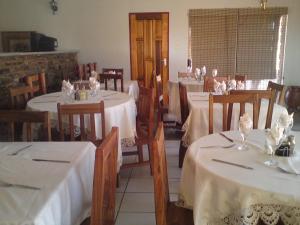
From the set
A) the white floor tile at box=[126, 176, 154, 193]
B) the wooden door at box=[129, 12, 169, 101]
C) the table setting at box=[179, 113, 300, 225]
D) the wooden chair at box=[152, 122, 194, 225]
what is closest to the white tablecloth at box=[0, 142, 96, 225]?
the wooden chair at box=[152, 122, 194, 225]

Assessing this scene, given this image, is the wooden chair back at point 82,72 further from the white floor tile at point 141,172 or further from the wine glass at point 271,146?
the wine glass at point 271,146

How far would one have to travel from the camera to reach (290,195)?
1240 mm

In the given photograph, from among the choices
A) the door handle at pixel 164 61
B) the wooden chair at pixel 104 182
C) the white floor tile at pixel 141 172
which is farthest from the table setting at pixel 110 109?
the door handle at pixel 164 61

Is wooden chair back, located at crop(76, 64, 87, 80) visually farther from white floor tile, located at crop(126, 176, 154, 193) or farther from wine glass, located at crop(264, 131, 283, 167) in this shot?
wine glass, located at crop(264, 131, 283, 167)

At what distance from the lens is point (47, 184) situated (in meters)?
1.34

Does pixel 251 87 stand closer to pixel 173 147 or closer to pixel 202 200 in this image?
pixel 173 147

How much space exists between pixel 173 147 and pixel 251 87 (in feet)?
10.4

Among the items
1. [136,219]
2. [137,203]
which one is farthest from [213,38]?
[136,219]

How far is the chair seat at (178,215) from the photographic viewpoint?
5.29 feet

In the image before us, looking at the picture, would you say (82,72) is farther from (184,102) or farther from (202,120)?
(202,120)

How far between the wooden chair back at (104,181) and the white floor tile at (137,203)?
952 millimetres

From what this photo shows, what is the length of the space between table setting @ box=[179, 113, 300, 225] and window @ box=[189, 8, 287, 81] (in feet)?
15.6

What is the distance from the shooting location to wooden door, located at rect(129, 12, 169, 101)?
6254 millimetres

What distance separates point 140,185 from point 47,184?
68.3 inches
